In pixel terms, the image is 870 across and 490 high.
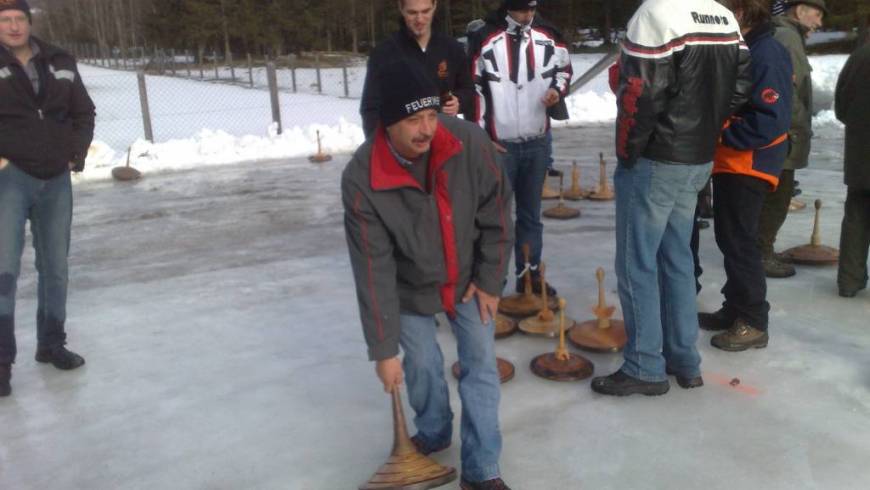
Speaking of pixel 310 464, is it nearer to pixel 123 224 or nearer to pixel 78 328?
pixel 78 328

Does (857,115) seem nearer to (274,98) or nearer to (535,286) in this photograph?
(535,286)

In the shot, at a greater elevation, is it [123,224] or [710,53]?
[710,53]

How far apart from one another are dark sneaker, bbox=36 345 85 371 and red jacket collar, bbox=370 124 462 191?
2.66m

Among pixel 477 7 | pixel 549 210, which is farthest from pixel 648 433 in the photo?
pixel 477 7

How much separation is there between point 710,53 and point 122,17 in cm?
6400

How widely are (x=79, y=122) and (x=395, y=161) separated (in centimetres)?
243

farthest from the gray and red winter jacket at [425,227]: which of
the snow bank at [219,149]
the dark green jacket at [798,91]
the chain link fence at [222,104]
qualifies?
the chain link fence at [222,104]

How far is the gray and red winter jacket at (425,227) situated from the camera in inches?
99.9

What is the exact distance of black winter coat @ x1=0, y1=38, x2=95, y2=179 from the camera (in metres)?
3.79

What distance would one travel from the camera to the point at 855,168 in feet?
14.7

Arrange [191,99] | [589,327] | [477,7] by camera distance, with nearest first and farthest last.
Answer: [589,327] → [191,99] → [477,7]

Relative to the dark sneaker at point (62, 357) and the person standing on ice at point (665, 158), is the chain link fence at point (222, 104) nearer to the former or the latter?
the dark sneaker at point (62, 357)

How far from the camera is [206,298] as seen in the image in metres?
5.40

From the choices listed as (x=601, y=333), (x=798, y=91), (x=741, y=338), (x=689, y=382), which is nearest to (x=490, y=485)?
(x=689, y=382)
